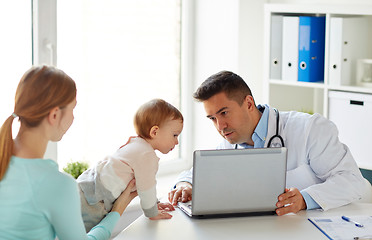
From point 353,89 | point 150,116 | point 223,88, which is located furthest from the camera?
point 353,89

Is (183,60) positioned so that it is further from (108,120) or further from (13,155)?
(13,155)

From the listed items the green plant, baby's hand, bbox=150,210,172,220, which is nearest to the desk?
baby's hand, bbox=150,210,172,220

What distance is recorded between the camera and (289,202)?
2.18 m

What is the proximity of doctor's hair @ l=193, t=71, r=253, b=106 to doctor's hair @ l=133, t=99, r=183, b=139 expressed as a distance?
1.07ft

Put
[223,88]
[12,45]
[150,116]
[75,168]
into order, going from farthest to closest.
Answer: [75,168] → [12,45] → [223,88] → [150,116]

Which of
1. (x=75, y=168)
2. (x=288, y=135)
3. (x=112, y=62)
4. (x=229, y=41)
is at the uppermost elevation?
(x=229, y=41)

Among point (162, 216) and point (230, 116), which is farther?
point (230, 116)

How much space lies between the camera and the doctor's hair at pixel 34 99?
1674mm

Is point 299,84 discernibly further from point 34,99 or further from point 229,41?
point 34,99

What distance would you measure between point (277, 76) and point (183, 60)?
0.71 metres

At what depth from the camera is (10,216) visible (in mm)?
1659

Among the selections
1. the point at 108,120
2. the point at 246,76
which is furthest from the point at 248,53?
the point at 108,120

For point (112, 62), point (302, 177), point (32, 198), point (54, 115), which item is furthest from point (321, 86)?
point (32, 198)

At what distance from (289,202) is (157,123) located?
1.80 feet
